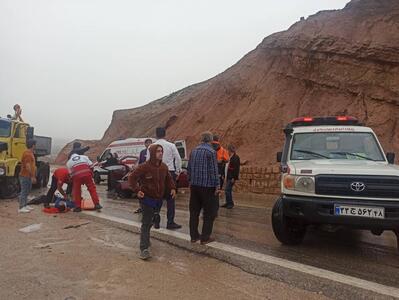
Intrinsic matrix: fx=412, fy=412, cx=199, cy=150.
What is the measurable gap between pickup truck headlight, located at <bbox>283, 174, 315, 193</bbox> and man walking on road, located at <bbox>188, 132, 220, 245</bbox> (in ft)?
3.77

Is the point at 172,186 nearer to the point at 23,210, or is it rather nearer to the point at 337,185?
the point at 337,185

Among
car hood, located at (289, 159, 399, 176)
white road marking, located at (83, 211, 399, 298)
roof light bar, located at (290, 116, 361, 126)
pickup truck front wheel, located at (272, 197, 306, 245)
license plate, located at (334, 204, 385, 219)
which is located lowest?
white road marking, located at (83, 211, 399, 298)

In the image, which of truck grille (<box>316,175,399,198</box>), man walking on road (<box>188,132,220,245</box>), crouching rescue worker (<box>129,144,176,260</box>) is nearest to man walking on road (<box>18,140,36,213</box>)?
crouching rescue worker (<box>129,144,176,260</box>)

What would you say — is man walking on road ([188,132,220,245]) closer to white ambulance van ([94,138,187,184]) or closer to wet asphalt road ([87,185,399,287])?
wet asphalt road ([87,185,399,287])

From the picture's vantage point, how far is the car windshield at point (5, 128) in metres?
13.2

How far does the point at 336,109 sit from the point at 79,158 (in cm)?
1362

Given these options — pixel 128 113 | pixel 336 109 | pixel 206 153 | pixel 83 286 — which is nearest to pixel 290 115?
pixel 336 109

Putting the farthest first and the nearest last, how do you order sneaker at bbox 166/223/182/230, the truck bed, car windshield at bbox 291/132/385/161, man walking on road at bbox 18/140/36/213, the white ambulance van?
the white ambulance van
the truck bed
man walking on road at bbox 18/140/36/213
sneaker at bbox 166/223/182/230
car windshield at bbox 291/132/385/161

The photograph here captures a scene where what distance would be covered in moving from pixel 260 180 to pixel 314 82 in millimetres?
8352

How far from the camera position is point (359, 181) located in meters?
5.60

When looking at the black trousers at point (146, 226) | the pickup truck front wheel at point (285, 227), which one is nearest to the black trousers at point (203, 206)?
the black trousers at point (146, 226)

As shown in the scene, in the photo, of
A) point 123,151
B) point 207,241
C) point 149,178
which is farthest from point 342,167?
point 123,151

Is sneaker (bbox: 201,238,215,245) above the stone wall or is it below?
below

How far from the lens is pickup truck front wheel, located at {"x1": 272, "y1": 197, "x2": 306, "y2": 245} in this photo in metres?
6.34
